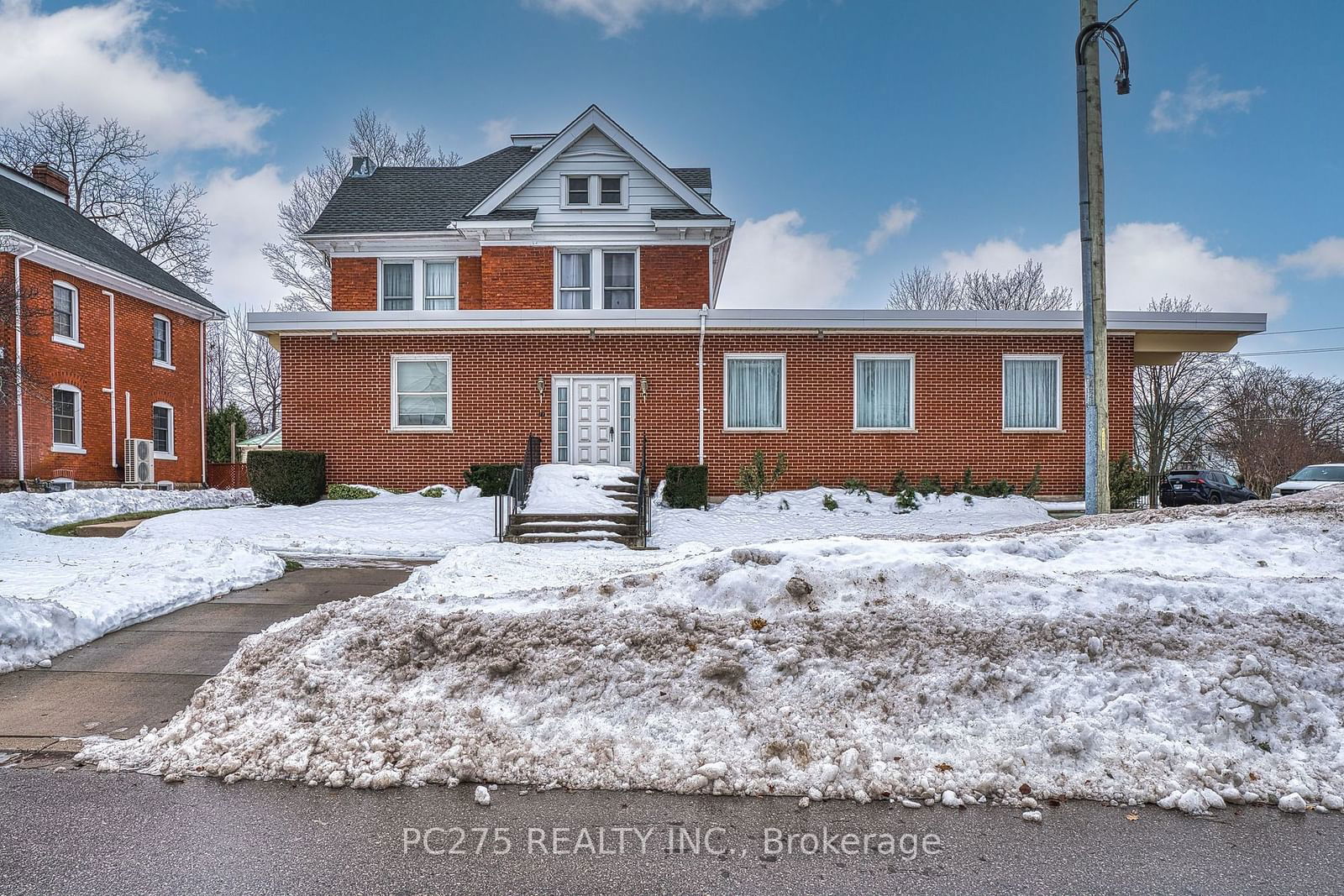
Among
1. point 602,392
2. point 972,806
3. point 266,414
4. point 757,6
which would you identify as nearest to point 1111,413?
point 602,392

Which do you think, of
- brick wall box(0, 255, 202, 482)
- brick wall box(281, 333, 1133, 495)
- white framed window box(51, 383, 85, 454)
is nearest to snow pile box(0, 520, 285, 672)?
brick wall box(281, 333, 1133, 495)

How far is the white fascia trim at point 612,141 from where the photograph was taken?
1900 centimetres

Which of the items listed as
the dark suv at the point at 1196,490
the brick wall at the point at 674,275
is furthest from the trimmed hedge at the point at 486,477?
the dark suv at the point at 1196,490

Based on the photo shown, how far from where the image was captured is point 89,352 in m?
20.3

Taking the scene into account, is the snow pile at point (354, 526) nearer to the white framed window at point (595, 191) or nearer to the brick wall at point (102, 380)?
the brick wall at point (102, 380)

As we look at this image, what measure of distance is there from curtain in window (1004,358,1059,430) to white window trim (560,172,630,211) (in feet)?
33.6

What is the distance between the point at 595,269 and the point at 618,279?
2.17ft

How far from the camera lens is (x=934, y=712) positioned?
3834mm

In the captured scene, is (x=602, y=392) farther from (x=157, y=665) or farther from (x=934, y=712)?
(x=934, y=712)

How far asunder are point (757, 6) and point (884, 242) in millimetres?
18787

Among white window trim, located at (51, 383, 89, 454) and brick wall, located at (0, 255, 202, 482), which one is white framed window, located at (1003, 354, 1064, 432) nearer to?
brick wall, located at (0, 255, 202, 482)

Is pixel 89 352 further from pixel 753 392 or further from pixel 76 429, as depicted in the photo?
pixel 753 392

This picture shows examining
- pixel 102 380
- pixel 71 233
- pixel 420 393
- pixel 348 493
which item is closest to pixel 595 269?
pixel 420 393

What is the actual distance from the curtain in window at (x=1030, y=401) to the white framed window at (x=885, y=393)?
2.01m
